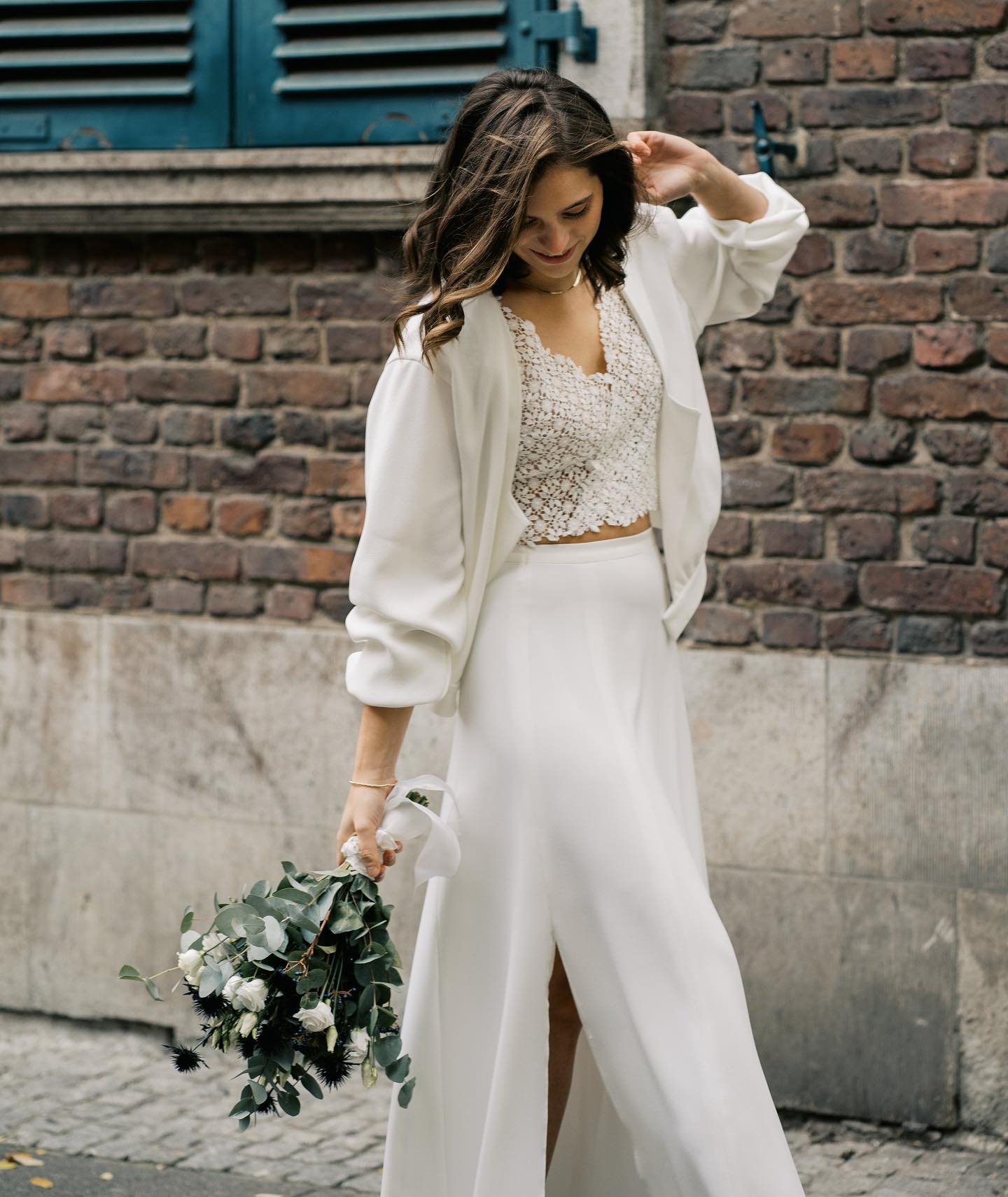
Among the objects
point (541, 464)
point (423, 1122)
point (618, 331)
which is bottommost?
point (423, 1122)

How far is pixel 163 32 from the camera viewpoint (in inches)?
185

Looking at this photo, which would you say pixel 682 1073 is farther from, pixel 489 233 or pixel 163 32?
pixel 163 32

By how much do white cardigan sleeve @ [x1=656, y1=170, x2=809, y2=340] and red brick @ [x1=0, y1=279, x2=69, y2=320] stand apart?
2.41 meters

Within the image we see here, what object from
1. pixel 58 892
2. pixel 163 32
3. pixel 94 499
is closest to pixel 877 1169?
pixel 58 892

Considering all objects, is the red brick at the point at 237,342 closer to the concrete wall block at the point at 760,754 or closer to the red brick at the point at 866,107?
the concrete wall block at the point at 760,754

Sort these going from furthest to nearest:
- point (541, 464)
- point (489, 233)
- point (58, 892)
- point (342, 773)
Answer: point (58, 892) < point (342, 773) < point (541, 464) < point (489, 233)

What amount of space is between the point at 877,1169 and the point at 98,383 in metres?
2.99

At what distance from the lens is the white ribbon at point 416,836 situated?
270 centimetres

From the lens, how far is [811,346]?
4.18 metres

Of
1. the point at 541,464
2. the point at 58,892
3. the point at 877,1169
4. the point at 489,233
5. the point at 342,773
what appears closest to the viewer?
the point at 489,233

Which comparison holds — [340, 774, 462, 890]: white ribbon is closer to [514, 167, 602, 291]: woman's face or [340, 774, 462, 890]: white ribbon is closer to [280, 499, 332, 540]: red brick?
[514, 167, 602, 291]: woman's face

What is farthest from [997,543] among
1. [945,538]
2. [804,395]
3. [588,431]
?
[588,431]

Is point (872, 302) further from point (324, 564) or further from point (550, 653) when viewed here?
point (550, 653)

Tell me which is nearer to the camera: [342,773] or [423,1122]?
[423,1122]
